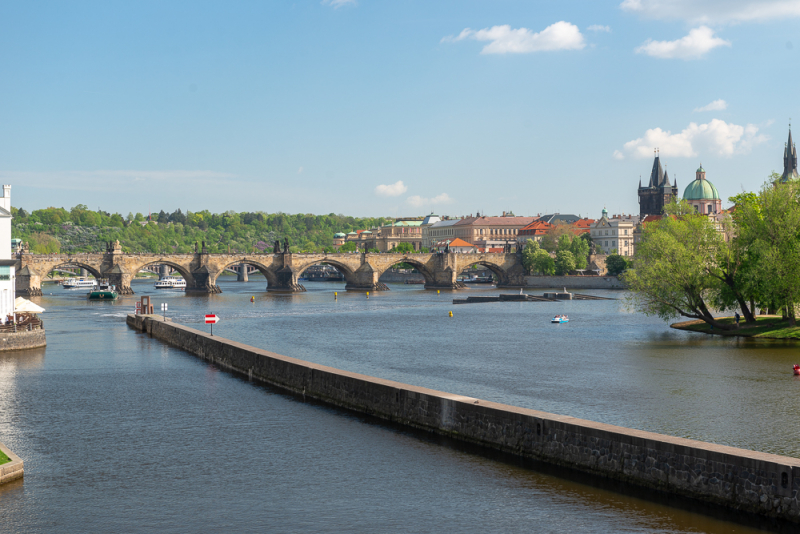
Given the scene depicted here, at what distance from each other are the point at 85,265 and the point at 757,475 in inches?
4601

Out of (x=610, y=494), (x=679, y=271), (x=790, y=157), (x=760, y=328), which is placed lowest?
(x=610, y=494)

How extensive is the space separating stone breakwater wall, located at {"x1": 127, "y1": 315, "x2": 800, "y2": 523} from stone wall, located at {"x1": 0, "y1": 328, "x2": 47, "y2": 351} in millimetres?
25869

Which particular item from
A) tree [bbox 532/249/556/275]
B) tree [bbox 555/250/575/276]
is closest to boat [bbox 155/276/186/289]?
tree [bbox 532/249/556/275]

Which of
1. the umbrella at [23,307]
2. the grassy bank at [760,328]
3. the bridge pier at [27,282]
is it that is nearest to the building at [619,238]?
the bridge pier at [27,282]

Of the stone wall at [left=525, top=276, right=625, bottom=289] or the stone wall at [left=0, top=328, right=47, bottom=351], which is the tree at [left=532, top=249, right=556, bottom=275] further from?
the stone wall at [left=0, top=328, right=47, bottom=351]

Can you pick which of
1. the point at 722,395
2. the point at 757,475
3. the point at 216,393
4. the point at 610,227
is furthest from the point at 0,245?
the point at 610,227

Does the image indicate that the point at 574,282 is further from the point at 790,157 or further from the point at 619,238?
the point at 790,157

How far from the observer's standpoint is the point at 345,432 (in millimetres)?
27406

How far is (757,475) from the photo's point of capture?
17.5 metres

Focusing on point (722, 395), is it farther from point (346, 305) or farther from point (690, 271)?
point (346, 305)

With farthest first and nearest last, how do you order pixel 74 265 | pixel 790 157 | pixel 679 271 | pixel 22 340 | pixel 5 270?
pixel 790 157 → pixel 74 265 → pixel 679 271 → pixel 5 270 → pixel 22 340

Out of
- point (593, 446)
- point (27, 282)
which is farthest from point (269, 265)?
point (593, 446)

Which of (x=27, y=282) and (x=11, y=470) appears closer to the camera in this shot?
(x=11, y=470)

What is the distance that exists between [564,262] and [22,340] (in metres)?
120
